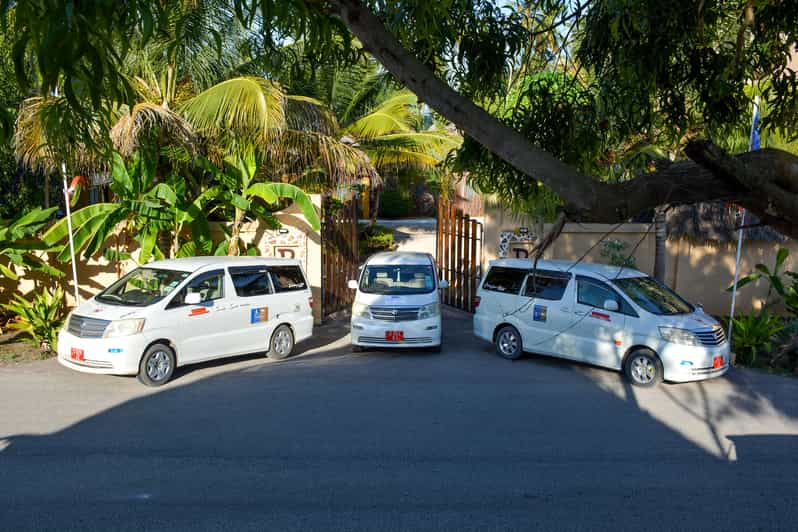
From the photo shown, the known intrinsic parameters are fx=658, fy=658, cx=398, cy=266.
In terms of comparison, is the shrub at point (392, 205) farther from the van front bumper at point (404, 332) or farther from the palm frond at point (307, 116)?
the van front bumper at point (404, 332)

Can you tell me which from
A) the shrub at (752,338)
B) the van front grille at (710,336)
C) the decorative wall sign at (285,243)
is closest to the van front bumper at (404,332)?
the decorative wall sign at (285,243)

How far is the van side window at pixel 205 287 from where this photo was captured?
33.3 feet

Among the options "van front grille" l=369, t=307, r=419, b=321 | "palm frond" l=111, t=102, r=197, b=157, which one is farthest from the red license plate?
"palm frond" l=111, t=102, r=197, b=157

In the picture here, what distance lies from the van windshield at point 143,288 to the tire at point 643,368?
7083 millimetres

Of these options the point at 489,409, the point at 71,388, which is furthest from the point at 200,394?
the point at 489,409

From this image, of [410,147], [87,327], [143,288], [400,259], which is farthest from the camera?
[410,147]

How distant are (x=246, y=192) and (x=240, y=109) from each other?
2323mm

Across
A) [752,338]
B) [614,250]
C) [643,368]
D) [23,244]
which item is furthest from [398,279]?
[23,244]

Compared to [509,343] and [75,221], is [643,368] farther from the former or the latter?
[75,221]

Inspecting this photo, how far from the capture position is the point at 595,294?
424 inches

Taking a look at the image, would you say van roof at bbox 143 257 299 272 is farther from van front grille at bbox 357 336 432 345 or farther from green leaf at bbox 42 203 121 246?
green leaf at bbox 42 203 121 246

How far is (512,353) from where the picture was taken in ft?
38.6

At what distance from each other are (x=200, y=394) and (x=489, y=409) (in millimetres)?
4041

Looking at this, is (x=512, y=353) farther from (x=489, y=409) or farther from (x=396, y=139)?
(x=396, y=139)
